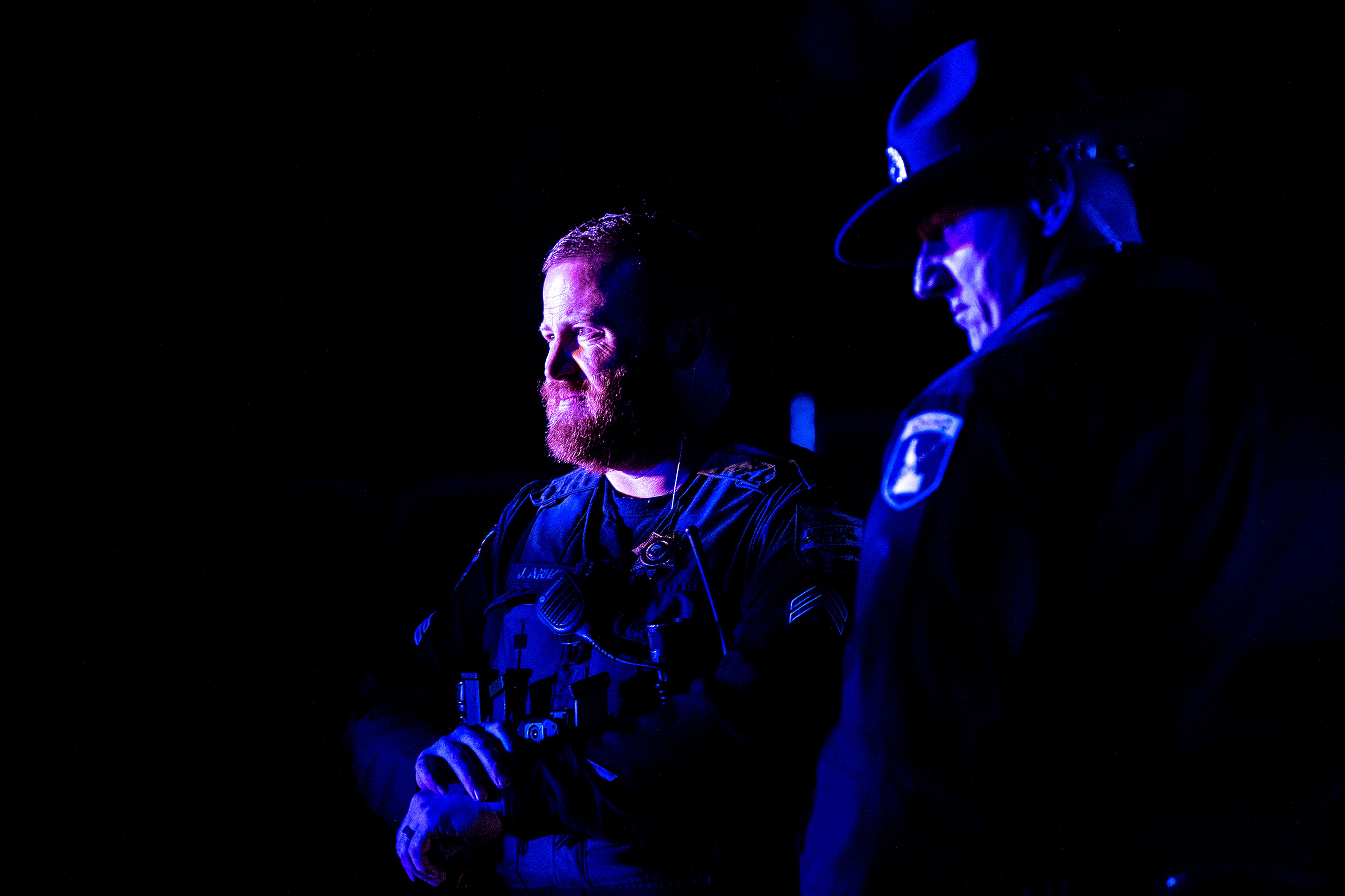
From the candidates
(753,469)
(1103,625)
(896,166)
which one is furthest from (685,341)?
(1103,625)

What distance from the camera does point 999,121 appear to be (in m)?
1.73

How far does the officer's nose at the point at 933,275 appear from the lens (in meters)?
1.71

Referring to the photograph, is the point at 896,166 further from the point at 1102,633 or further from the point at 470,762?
the point at 470,762

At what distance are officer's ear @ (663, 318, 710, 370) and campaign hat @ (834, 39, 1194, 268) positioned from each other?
827 millimetres

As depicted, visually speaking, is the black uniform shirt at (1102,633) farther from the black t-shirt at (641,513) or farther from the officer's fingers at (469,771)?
the black t-shirt at (641,513)

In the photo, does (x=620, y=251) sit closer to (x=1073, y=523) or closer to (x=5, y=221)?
(x=1073, y=523)

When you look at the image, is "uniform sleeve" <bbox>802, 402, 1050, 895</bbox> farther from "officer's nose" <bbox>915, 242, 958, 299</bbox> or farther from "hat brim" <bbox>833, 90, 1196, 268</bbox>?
"hat brim" <bbox>833, 90, 1196, 268</bbox>

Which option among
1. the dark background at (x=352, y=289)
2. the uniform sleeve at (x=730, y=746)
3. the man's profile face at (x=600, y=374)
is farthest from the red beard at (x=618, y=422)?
the uniform sleeve at (x=730, y=746)

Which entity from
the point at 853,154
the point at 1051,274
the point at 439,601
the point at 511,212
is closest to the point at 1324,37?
the point at 853,154

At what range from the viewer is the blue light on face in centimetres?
394

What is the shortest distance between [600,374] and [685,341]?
0.30 meters

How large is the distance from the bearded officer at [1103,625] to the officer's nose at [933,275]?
1.15 ft

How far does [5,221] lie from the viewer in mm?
3090

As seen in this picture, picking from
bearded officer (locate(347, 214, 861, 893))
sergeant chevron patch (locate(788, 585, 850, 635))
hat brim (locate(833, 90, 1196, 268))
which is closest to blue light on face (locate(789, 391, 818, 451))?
bearded officer (locate(347, 214, 861, 893))
